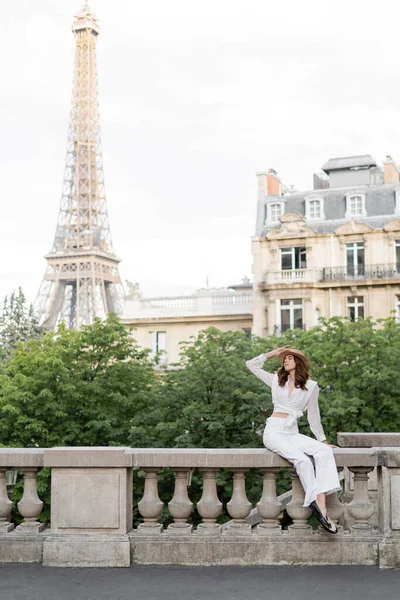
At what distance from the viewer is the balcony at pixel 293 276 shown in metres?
52.7

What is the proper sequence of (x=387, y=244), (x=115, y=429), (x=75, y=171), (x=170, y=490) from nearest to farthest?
(x=170, y=490) < (x=115, y=429) < (x=387, y=244) < (x=75, y=171)

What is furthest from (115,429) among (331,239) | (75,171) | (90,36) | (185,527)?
(90,36)

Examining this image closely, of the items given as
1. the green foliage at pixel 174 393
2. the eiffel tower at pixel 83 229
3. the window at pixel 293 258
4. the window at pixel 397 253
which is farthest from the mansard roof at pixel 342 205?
the eiffel tower at pixel 83 229

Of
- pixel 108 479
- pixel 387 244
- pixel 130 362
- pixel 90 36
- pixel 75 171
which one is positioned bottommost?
pixel 108 479

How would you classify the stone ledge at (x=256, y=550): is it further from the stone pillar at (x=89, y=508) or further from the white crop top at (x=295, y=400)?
the white crop top at (x=295, y=400)

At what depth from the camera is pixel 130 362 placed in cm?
3192

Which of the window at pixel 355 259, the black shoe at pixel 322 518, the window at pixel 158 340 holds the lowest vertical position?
the black shoe at pixel 322 518

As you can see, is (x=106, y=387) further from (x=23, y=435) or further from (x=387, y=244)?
(x=387, y=244)

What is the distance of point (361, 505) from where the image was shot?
855cm

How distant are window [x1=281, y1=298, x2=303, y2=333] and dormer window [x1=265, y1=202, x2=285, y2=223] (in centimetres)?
602

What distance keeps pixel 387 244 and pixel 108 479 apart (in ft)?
147

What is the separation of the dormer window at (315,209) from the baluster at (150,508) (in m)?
47.1

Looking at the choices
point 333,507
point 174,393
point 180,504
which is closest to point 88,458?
point 180,504

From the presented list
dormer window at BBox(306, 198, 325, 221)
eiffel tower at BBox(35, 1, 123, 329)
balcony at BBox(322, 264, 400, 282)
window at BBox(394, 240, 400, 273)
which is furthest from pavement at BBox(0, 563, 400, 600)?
eiffel tower at BBox(35, 1, 123, 329)
